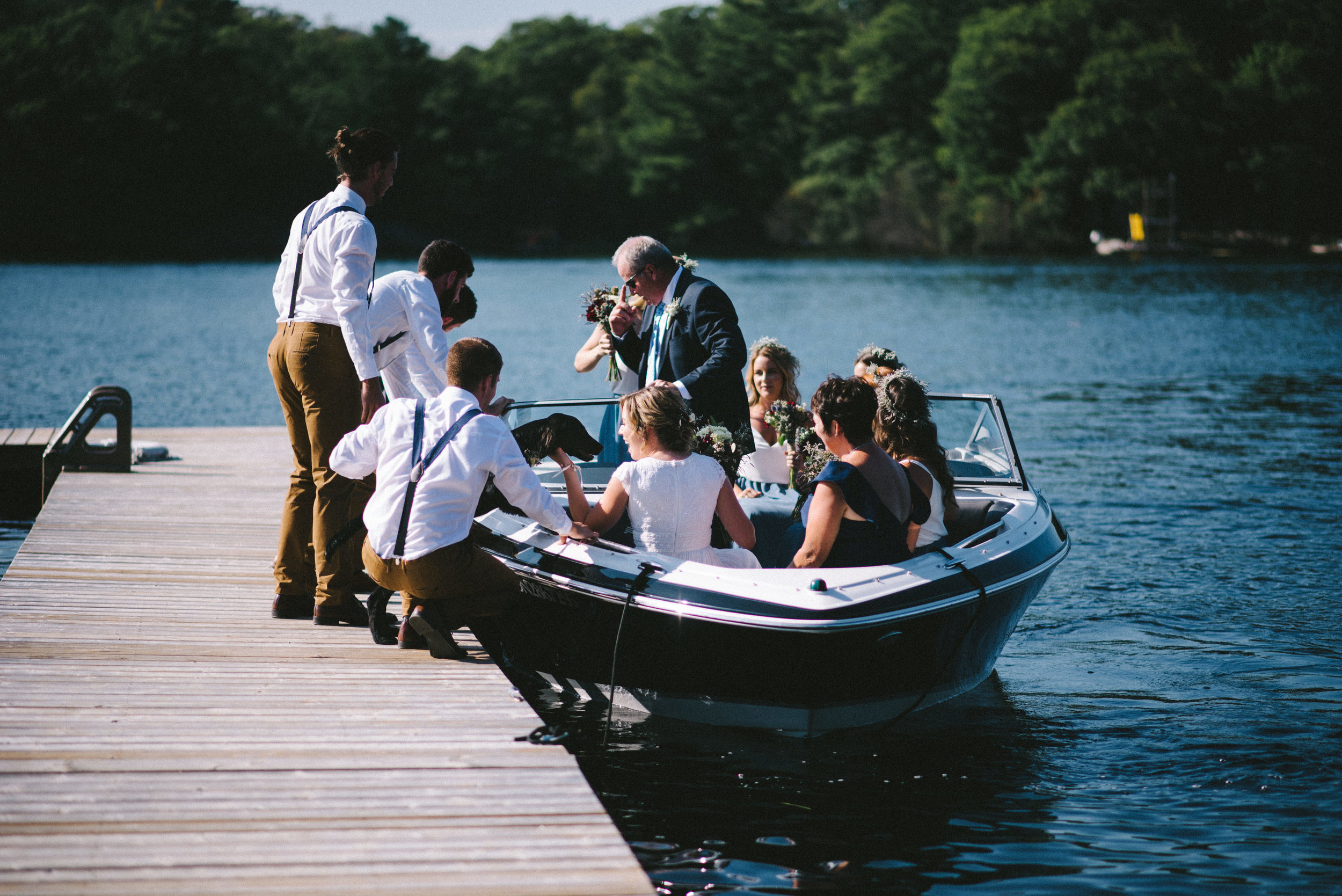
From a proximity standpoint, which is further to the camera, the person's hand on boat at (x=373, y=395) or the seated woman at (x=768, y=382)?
the seated woman at (x=768, y=382)

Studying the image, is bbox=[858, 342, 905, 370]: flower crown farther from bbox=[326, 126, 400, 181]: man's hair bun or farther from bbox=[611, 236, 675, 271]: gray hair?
bbox=[326, 126, 400, 181]: man's hair bun

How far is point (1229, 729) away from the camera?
225 inches

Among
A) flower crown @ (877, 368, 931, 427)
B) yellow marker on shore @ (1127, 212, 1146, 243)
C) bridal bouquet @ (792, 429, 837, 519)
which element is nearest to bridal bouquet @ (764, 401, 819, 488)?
bridal bouquet @ (792, 429, 837, 519)

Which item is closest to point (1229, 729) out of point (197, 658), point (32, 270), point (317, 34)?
point (197, 658)

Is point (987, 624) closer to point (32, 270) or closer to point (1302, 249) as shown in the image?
point (32, 270)

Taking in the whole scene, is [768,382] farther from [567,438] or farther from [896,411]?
[567,438]

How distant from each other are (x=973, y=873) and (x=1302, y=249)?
7138 cm

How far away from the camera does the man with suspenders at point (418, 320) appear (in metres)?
5.17

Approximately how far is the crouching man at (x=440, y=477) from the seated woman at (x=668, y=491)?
249 mm

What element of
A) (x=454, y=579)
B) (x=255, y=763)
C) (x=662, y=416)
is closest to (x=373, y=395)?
(x=454, y=579)

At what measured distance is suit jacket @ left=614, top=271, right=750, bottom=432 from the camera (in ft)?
18.9

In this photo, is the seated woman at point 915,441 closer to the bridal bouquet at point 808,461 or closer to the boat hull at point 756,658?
the bridal bouquet at point 808,461

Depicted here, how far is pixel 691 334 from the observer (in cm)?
586

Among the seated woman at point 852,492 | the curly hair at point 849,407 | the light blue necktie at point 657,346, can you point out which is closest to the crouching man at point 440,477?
the seated woman at point 852,492
